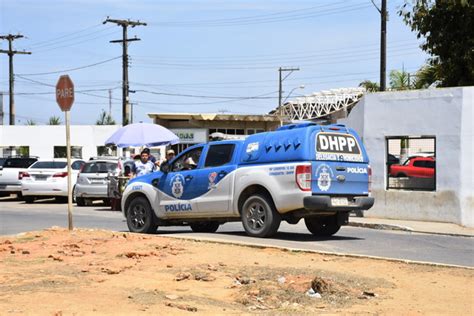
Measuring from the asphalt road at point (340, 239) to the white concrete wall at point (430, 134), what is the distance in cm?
228

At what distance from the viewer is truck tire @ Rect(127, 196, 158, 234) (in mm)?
14531

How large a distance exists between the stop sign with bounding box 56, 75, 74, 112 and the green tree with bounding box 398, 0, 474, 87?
12974 mm

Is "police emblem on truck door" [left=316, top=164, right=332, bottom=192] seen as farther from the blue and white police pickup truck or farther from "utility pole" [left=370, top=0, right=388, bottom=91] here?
"utility pole" [left=370, top=0, right=388, bottom=91]

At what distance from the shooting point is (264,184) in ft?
42.1

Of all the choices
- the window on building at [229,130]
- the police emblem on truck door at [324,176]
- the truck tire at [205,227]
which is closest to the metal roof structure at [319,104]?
the window on building at [229,130]

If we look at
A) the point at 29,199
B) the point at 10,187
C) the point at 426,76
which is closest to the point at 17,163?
the point at 10,187

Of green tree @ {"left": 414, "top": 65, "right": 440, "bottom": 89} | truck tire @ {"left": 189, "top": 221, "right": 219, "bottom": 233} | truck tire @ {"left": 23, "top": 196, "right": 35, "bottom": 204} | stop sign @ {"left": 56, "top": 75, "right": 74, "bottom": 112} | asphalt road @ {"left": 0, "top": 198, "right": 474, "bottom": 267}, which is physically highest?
green tree @ {"left": 414, "top": 65, "right": 440, "bottom": 89}

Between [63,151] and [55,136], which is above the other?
[55,136]

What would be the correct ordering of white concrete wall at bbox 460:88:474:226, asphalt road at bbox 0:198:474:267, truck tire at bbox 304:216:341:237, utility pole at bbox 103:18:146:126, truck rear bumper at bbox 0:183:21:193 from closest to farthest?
asphalt road at bbox 0:198:474:267
truck tire at bbox 304:216:341:237
white concrete wall at bbox 460:88:474:226
truck rear bumper at bbox 0:183:21:193
utility pole at bbox 103:18:146:126

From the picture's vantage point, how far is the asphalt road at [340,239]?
38.7ft

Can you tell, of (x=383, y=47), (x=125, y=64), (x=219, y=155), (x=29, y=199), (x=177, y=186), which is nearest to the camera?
(x=219, y=155)

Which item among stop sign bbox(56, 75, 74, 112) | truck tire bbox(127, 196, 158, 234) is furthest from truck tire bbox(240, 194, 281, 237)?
stop sign bbox(56, 75, 74, 112)

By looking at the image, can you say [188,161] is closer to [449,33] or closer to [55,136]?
[449,33]

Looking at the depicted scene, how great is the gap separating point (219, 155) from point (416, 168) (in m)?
7.39
